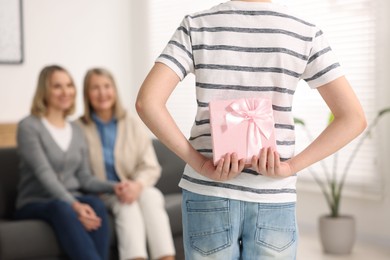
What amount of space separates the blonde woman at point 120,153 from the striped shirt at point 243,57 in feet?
7.59

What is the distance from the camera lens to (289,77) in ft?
4.49

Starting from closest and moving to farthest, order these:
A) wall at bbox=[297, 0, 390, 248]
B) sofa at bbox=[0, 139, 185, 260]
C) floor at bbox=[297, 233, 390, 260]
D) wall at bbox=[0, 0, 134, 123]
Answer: sofa at bbox=[0, 139, 185, 260], floor at bbox=[297, 233, 390, 260], wall at bbox=[297, 0, 390, 248], wall at bbox=[0, 0, 134, 123]

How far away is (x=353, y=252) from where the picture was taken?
Answer: 419cm

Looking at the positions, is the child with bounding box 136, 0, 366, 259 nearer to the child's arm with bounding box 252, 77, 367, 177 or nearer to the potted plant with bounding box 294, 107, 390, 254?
the child's arm with bounding box 252, 77, 367, 177

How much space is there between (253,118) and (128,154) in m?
2.57

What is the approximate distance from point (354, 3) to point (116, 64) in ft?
7.36

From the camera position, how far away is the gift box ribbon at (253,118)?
1341mm

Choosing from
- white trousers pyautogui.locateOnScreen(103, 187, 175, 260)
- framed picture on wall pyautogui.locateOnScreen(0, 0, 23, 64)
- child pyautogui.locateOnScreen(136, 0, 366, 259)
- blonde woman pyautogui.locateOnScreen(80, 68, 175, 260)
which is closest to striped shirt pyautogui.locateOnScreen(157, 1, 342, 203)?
child pyautogui.locateOnScreen(136, 0, 366, 259)

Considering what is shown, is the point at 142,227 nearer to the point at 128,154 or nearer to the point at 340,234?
the point at 128,154

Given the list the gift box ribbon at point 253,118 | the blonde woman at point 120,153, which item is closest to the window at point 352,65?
the blonde woman at point 120,153

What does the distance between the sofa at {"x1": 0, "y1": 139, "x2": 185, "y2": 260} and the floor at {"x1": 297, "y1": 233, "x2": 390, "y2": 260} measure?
849 mm

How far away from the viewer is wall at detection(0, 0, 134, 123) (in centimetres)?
501

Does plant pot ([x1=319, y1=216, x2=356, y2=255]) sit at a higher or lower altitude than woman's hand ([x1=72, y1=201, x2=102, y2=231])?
lower

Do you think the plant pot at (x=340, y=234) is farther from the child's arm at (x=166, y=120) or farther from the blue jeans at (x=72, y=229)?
the child's arm at (x=166, y=120)
